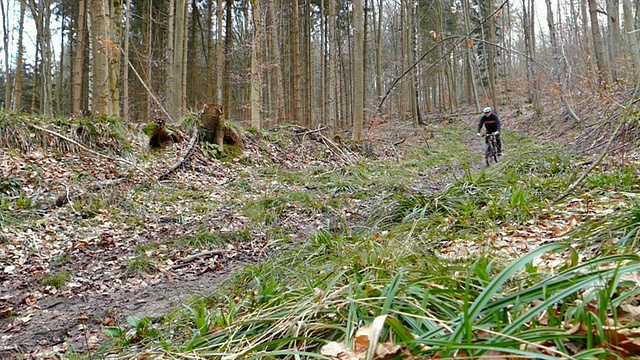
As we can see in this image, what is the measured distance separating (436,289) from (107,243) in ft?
A: 13.0

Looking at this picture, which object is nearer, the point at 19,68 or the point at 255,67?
the point at 255,67

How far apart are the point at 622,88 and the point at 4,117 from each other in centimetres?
1123

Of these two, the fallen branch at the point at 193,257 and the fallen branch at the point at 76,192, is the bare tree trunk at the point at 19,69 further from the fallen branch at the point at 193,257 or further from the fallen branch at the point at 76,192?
the fallen branch at the point at 193,257

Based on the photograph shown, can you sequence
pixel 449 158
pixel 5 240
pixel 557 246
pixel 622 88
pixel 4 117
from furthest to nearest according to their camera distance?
pixel 449 158 → pixel 622 88 → pixel 4 117 → pixel 5 240 → pixel 557 246

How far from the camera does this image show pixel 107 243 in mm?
4281

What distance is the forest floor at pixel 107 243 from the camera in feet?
9.65

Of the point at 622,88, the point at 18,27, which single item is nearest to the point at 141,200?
the point at 622,88

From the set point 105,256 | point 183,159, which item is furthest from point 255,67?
point 105,256

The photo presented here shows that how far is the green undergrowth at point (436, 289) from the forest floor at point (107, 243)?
0.23m

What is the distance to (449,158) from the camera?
427 inches

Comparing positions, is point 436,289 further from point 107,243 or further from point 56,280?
point 107,243

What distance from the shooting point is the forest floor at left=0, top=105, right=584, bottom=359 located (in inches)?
116

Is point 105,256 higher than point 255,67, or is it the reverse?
point 255,67

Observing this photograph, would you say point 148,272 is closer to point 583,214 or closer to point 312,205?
point 312,205
